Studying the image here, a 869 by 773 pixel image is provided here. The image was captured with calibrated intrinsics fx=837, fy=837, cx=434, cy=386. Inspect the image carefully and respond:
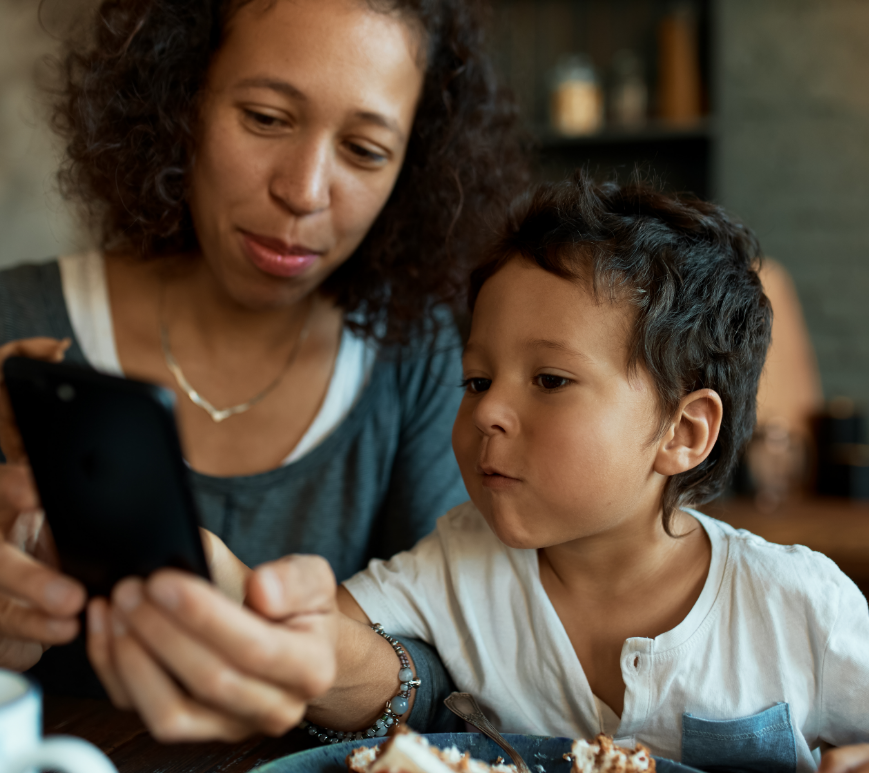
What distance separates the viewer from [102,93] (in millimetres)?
1229

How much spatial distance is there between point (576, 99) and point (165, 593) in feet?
9.71

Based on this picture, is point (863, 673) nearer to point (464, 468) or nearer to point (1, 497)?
point (464, 468)

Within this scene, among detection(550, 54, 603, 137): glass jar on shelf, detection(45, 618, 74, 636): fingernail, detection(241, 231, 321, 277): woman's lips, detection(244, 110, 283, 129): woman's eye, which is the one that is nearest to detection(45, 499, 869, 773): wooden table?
detection(45, 618, 74, 636): fingernail

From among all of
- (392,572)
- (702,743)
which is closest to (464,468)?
(392,572)

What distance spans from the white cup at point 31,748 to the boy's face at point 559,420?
0.50 m

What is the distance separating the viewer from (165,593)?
510mm

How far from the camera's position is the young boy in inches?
33.8

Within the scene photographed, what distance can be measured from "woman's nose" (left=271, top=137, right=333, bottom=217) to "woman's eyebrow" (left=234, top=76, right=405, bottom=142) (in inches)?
2.3

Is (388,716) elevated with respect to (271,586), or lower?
lower

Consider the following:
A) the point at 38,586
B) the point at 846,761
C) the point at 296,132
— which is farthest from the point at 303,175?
the point at 846,761

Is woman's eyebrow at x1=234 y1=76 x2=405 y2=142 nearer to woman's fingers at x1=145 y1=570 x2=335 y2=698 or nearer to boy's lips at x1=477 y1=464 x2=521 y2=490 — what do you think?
boy's lips at x1=477 y1=464 x2=521 y2=490

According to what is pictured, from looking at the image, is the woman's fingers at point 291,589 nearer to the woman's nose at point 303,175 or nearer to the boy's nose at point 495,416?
the boy's nose at point 495,416

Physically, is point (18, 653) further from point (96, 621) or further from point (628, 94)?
point (628, 94)

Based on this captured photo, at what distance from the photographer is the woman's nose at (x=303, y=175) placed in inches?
42.8
